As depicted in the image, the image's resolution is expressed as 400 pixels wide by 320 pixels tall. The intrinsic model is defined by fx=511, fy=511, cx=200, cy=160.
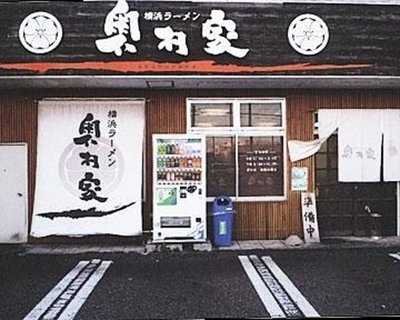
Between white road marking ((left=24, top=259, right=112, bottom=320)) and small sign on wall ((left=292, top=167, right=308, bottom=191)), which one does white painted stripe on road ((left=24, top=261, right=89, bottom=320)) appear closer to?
white road marking ((left=24, top=259, right=112, bottom=320))

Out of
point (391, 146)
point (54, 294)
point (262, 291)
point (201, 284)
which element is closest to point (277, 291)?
point (262, 291)

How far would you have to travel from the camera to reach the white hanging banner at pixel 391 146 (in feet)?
38.6

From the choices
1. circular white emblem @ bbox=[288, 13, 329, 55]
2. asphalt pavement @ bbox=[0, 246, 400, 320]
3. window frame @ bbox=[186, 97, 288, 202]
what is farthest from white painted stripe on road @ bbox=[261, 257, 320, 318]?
circular white emblem @ bbox=[288, 13, 329, 55]

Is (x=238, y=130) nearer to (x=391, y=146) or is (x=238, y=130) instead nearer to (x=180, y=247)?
(x=180, y=247)

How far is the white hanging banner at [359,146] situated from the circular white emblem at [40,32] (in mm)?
6576

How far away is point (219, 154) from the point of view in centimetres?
1191

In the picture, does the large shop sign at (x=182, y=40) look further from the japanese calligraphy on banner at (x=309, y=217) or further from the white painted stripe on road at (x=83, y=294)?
the white painted stripe on road at (x=83, y=294)

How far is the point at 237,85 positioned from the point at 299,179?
8.58 feet

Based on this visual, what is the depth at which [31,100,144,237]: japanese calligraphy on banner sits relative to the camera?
37.1ft

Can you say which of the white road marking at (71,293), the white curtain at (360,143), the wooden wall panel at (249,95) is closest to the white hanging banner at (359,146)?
the white curtain at (360,143)

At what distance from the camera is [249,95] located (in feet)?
38.9

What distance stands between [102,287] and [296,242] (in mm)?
4922

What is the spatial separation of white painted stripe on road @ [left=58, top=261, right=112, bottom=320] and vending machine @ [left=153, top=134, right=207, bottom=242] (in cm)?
177

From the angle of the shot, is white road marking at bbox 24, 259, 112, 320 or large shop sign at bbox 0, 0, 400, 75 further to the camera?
large shop sign at bbox 0, 0, 400, 75
